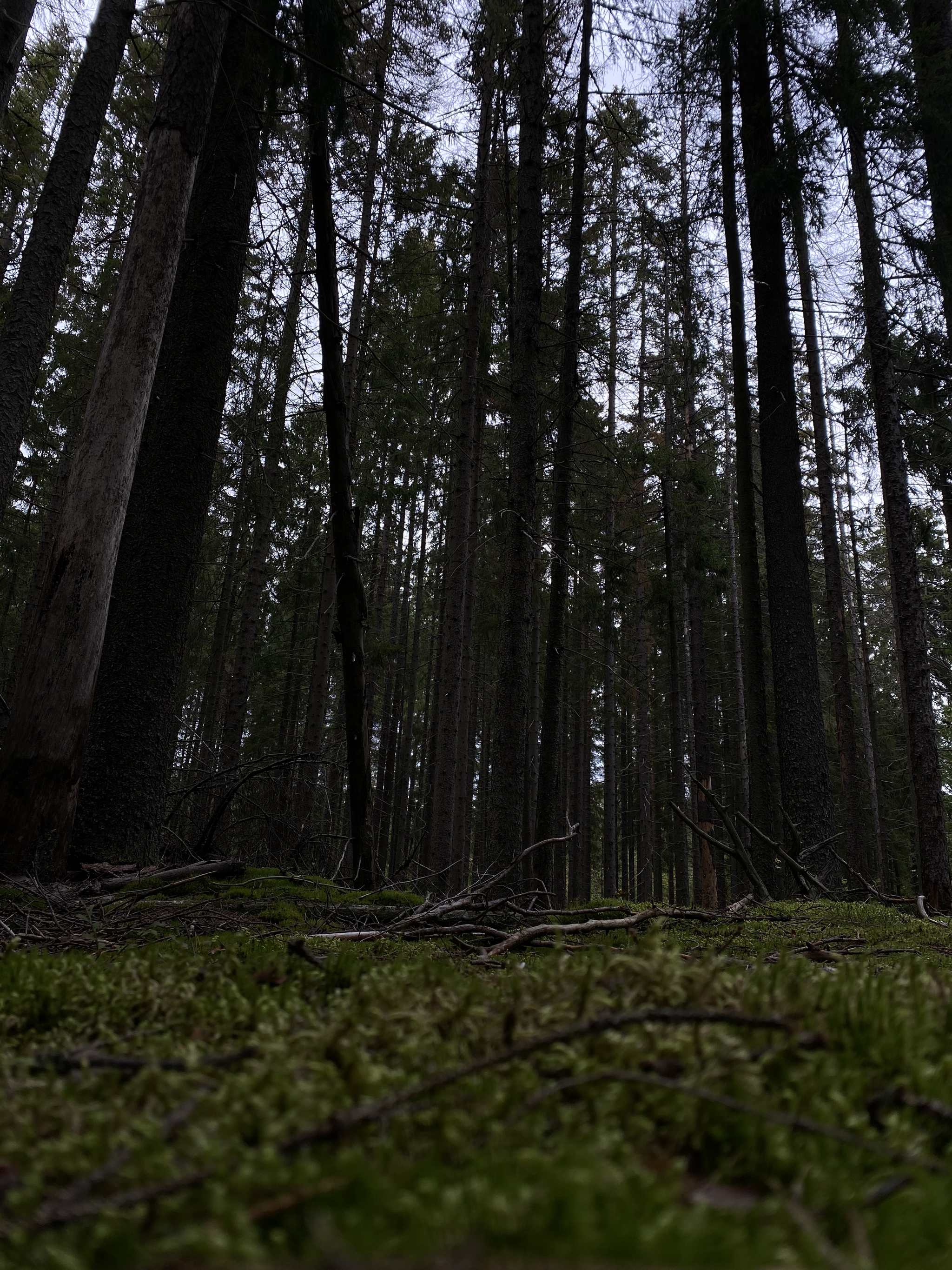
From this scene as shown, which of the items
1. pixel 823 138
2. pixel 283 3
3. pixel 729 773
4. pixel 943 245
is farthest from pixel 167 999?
pixel 729 773

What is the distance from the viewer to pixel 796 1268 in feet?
1.98

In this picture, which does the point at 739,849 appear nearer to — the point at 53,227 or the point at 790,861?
the point at 790,861

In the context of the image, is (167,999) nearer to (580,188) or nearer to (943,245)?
(580,188)

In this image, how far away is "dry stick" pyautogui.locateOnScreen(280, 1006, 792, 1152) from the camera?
0.81 metres

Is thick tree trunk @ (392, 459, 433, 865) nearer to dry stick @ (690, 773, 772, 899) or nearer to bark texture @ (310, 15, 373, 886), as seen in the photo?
bark texture @ (310, 15, 373, 886)

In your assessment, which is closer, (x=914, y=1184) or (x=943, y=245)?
(x=914, y=1184)

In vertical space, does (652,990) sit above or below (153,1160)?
above

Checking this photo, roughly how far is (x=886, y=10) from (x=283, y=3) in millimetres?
8857

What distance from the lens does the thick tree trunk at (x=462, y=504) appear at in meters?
12.0

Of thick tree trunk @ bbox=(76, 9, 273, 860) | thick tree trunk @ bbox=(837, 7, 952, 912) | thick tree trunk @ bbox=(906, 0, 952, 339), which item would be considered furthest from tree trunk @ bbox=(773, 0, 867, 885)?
thick tree trunk @ bbox=(76, 9, 273, 860)

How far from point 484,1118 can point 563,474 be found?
10044 mm

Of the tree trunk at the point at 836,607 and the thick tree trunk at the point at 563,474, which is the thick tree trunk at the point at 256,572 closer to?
the thick tree trunk at the point at 563,474

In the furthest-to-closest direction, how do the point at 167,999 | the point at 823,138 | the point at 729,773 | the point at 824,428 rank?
the point at 729,773
the point at 824,428
the point at 823,138
the point at 167,999

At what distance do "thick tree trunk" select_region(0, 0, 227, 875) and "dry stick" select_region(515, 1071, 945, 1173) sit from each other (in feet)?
13.1
